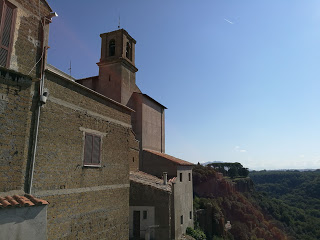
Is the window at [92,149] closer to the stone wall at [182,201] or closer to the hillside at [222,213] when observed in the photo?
the stone wall at [182,201]

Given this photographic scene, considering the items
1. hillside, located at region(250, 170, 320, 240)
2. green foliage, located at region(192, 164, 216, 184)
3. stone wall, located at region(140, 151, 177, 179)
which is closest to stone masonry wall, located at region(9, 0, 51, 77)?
stone wall, located at region(140, 151, 177, 179)

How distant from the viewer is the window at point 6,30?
5.67m

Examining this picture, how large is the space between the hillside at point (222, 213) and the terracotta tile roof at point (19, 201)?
26.9m

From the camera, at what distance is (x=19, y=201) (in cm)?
513

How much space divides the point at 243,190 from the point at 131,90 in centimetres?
6989

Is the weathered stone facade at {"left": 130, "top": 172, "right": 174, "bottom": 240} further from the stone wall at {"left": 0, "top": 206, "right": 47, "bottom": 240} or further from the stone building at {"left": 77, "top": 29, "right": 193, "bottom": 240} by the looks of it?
the stone wall at {"left": 0, "top": 206, "right": 47, "bottom": 240}

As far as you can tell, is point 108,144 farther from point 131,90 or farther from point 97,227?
point 131,90

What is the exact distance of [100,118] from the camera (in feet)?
30.1

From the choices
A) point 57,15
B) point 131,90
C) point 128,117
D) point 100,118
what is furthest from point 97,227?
point 131,90

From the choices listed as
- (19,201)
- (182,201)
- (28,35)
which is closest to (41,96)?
(28,35)

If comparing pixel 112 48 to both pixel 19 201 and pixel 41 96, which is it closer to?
pixel 41 96

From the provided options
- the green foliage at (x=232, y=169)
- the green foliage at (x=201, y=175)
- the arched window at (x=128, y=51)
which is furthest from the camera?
the green foliage at (x=232, y=169)

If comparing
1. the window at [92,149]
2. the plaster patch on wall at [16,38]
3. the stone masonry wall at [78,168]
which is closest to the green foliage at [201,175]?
A: the stone masonry wall at [78,168]

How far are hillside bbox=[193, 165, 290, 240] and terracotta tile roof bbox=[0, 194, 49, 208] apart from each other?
2691 cm
